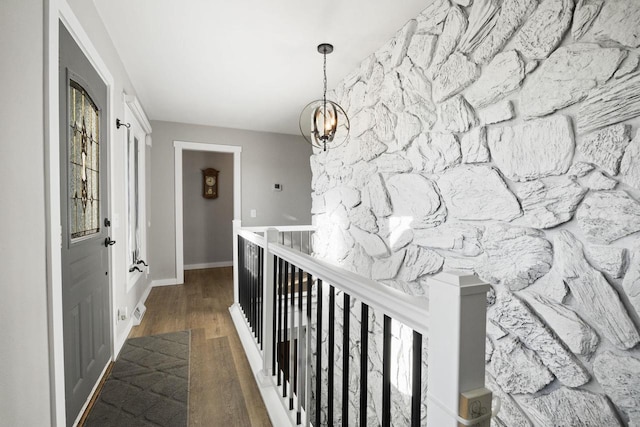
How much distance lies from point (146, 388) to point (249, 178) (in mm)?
3357

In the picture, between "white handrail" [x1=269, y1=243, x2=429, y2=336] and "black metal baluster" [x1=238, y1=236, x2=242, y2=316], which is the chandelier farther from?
"white handrail" [x1=269, y1=243, x2=429, y2=336]

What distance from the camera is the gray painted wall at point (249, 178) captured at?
4.32m

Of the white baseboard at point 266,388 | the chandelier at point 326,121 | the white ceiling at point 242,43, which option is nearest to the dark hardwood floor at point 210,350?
the white baseboard at point 266,388

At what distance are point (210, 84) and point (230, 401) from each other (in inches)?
111

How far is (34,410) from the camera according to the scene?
3.69 feet

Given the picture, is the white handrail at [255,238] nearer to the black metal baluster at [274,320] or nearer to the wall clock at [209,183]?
the black metal baluster at [274,320]

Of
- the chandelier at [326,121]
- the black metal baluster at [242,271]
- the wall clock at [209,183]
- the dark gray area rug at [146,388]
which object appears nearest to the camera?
the dark gray area rug at [146,388]

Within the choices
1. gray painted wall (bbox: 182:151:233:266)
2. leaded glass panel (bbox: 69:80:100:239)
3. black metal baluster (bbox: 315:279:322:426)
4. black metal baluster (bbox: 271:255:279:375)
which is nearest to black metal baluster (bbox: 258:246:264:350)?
black metal baluster (bbox: 271:255:279:375)

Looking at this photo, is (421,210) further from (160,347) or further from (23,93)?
(160,347)

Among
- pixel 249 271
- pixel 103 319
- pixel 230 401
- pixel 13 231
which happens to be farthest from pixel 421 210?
pixel 103 319

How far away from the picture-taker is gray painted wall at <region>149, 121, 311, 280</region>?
4320 mm

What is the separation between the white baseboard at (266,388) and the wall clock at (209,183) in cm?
383

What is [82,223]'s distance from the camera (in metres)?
1.72

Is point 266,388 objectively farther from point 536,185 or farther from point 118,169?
point 118,169
